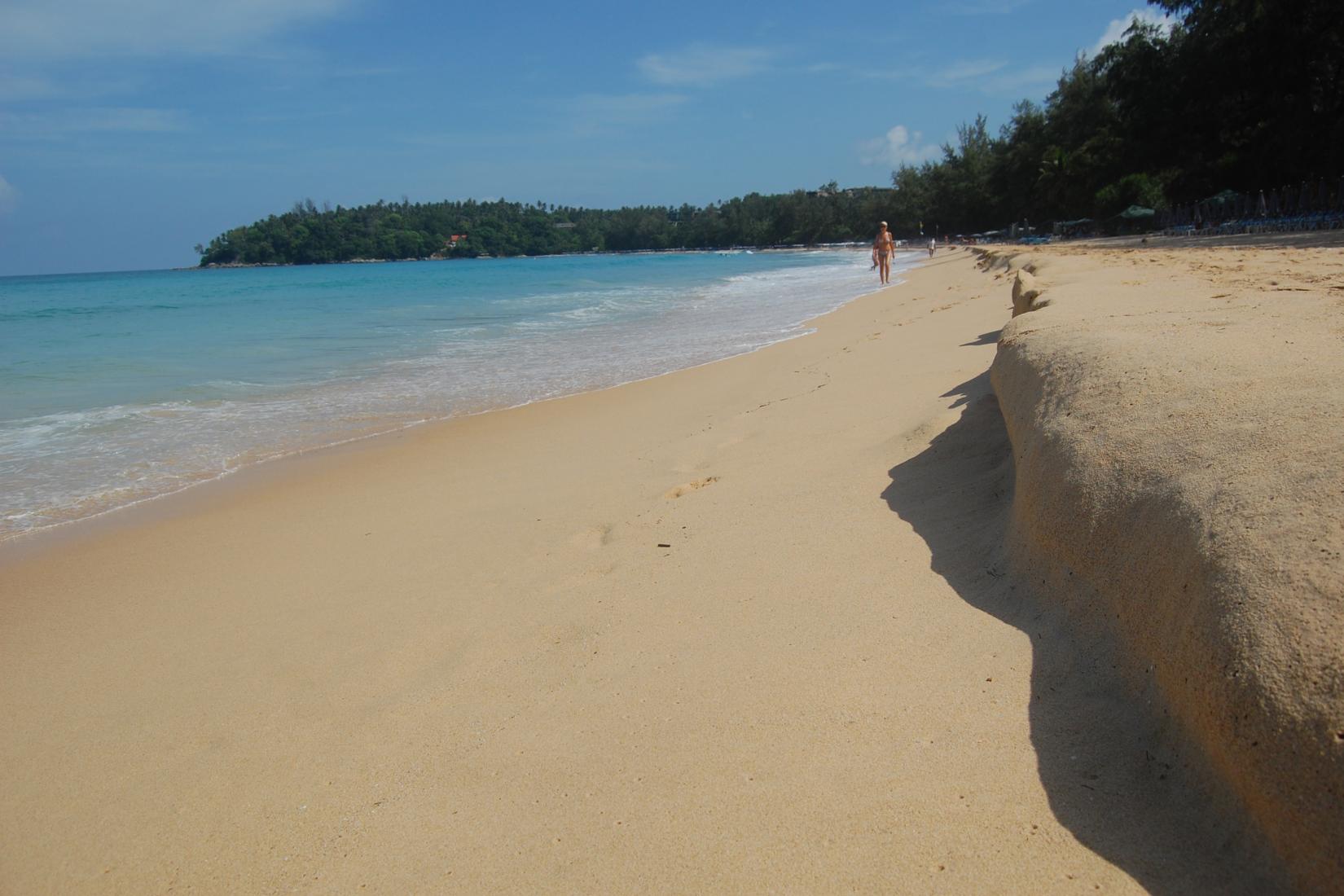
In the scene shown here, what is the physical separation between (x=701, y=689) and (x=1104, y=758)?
104 cm

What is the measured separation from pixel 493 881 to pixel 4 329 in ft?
91.3

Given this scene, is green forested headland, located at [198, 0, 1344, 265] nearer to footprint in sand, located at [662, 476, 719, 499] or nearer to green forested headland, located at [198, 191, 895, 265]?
green forested headland, located at [198, 191, 895, 265]

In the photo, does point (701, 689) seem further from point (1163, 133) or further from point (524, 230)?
point (524, 230)

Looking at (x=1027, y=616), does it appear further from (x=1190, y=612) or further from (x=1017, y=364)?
(x=1017, y=364)

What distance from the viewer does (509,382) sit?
31.8 feet

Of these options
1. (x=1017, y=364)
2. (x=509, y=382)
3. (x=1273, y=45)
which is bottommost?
(x=509, y=382)

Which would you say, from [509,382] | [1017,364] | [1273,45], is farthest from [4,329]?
[1273,45]

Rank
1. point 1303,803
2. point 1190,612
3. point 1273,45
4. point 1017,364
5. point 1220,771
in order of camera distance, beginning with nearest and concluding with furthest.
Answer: point 1303,803 → point 1220,771 → point 1190,612 → point 1017,364 → point 1273,45

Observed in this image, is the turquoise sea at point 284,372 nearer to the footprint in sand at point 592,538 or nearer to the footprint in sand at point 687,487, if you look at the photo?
the footprint in sand at point 592,538

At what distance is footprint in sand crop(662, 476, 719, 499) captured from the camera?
4383 mm

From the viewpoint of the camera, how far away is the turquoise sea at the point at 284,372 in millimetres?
6566

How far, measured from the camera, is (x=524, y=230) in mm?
153125

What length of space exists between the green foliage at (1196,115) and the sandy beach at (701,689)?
3107 cm

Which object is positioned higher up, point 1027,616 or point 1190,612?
point 1190,612
